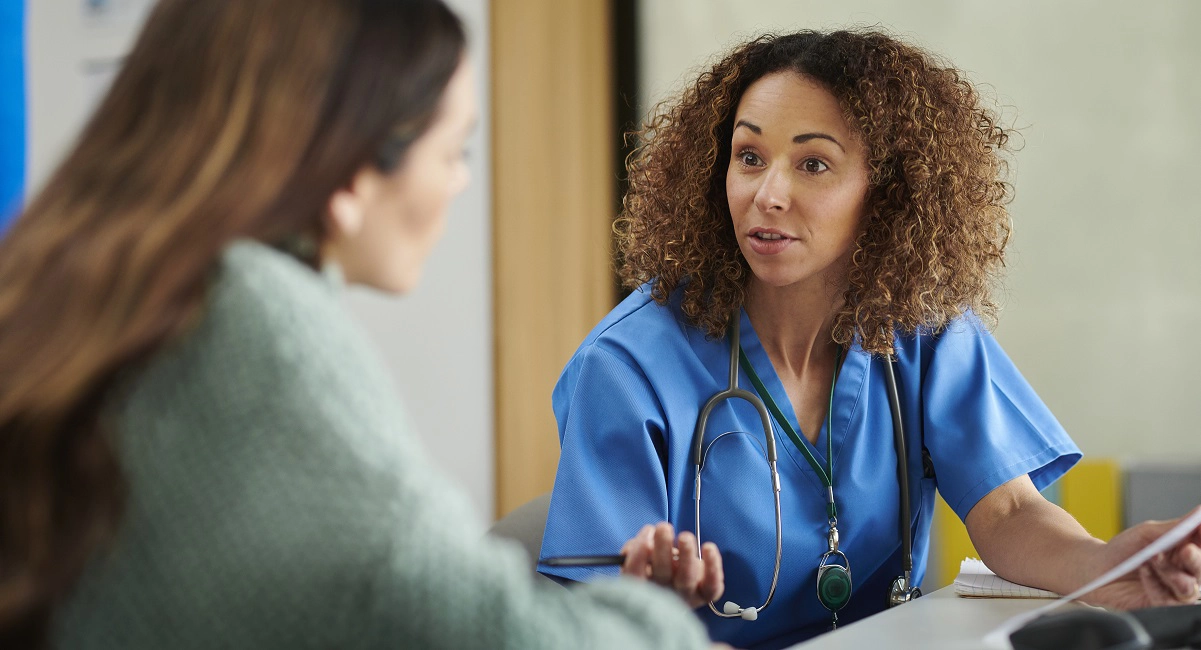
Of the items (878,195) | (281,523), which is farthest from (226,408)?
(878,195)

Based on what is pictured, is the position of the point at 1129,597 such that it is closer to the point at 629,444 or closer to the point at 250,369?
the point at 629,444

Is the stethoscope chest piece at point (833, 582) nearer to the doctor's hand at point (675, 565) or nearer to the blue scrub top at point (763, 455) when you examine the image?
the blue scrub top at point (763, 455)

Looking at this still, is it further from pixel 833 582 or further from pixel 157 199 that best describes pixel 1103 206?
pixel 157 199

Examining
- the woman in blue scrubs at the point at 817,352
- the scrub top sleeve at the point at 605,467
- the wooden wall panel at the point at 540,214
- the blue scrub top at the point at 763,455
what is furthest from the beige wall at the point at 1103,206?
the scrub top sleeve at the point at 605,467

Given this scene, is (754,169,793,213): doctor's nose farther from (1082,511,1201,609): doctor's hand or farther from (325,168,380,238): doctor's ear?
(325,168,380,238): doctor's ear

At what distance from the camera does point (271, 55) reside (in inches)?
25.2

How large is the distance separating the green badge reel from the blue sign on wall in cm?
138

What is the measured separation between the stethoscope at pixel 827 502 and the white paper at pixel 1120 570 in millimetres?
252

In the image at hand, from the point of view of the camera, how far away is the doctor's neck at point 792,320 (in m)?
1.47

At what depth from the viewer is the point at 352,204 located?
0.67m

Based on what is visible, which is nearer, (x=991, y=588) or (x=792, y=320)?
(x=991, y=588)

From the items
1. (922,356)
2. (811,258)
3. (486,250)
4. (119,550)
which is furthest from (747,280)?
(486,250)

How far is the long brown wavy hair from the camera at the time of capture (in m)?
0.57

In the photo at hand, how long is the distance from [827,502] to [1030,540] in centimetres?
24
